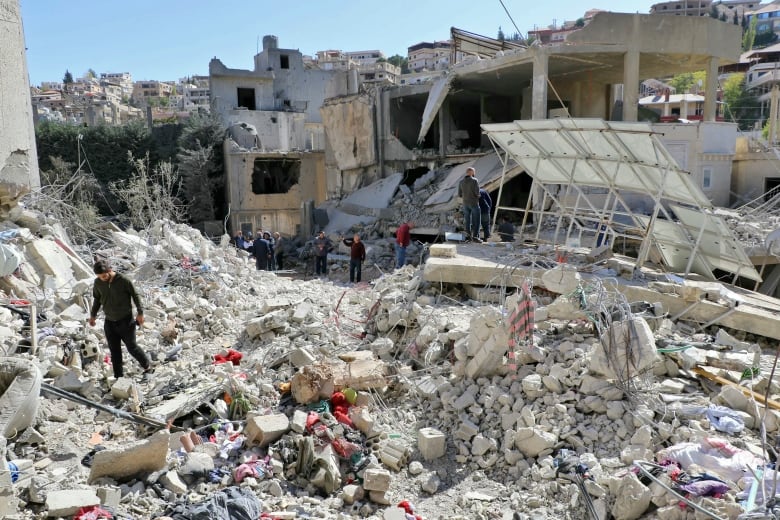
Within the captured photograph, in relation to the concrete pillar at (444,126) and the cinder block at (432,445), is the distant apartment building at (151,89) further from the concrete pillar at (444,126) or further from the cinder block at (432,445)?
the cinder block at (432,445)

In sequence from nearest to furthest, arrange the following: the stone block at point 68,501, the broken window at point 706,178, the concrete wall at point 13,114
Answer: the stone block at point 68,501
the concrete wall at point 13,114
the broken window at point 706,178

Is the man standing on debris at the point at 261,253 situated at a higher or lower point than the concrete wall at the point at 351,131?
lower

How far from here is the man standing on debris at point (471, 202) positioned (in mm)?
11352

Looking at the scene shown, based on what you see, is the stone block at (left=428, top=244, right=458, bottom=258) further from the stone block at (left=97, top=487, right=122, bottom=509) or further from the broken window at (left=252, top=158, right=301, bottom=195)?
the broken window at (left=252, top=158, right=301, bottom=195)

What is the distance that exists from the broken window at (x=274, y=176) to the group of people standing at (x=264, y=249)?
31.1 ft

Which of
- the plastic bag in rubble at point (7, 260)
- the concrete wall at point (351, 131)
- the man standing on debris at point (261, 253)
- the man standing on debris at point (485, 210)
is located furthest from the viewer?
the concrete wall at point (351, 131)

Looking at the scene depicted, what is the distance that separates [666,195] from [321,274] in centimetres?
937

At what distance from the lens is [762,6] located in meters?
87.2

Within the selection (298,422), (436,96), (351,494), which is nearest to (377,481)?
(351,494)

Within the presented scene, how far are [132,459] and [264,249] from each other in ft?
35.6

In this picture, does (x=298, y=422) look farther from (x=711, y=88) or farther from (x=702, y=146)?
(x=711, y=88)

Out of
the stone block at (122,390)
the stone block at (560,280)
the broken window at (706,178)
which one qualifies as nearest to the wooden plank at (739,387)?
the stone block at (560,280)

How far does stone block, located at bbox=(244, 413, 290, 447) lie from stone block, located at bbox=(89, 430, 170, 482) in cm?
81

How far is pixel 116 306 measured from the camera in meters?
6.24
